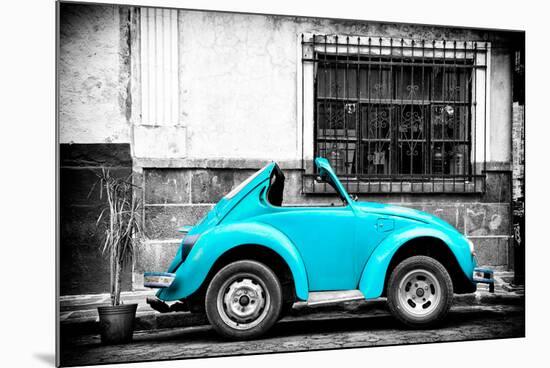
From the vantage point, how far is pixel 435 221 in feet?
21.7

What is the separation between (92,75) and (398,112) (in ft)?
10.7

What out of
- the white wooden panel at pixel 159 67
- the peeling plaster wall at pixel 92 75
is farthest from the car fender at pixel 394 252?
the peeling plaster wall at pixel 92 75

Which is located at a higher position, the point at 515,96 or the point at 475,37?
the point at 475,37

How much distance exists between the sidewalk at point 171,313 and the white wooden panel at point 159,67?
184cm

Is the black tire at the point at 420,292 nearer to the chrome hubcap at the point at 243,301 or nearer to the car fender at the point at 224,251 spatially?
the car fender at the point at 224,251

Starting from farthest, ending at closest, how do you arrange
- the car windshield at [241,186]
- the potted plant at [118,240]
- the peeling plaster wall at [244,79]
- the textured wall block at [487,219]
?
the textured wall block at [487,219] → the peeling plaster wall at [244,79] → the car windshield at [241,186] → the potted plant at [118,240]

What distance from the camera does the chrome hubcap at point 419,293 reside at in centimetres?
638

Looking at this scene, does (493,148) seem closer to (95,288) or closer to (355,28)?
(355,28)

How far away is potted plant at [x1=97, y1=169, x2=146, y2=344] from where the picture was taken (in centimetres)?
604

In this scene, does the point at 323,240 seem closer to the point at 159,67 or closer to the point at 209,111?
the point at 209,111

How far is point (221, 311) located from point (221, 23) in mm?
2968

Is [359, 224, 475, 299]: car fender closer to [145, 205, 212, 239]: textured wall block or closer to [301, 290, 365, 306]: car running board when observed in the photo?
[301, 290, 365, 306]: car running board

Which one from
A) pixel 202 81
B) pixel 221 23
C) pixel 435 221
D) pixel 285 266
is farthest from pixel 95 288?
pixel 435 221

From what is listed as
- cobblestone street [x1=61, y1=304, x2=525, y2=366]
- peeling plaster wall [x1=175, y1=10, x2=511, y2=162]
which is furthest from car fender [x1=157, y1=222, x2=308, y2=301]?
peeling plaster wall [x1=175, y1=10, x2=511, y2=162]
